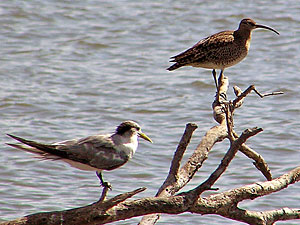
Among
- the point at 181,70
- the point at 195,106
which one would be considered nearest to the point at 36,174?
the point at 195,106

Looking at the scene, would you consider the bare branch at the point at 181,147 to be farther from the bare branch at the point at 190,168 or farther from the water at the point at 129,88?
the water at the point at 129,88

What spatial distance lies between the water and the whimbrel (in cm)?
168

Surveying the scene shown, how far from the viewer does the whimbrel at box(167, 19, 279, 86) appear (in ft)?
29.0

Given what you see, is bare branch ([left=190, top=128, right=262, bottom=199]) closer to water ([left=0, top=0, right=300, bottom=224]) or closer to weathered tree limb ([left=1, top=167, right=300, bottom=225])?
weathered tree limb ([left=1, top=167, right=300, bottom=225])

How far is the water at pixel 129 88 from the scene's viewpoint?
972cm

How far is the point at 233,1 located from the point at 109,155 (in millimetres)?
13503

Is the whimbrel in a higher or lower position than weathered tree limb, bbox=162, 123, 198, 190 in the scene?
higher

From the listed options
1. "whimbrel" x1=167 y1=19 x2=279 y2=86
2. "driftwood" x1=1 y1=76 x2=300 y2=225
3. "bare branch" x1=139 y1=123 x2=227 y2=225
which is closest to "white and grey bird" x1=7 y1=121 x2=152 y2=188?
"driftwood" x1=1 y1=76 x2=300 y2=225

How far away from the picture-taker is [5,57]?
1499 cm

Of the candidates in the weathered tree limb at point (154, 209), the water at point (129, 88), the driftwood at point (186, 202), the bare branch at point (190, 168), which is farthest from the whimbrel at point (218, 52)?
the weathered tree limb at point (154, 209)

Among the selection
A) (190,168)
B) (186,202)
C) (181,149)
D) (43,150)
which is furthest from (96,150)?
(190,168)

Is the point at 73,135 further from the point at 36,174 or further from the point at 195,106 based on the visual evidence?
the point at 195,106

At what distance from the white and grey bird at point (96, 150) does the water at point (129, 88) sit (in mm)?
2814

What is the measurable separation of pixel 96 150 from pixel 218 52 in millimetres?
3494
